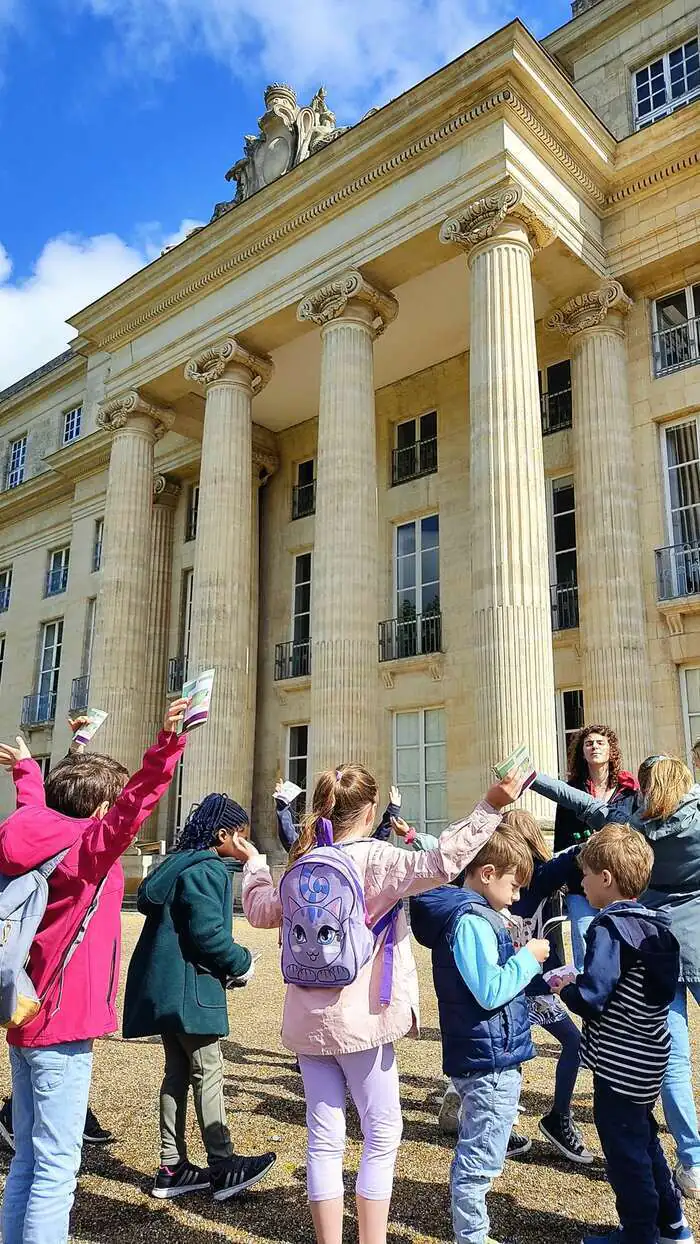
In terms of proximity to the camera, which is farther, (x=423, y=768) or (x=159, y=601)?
(x=159, y=601)

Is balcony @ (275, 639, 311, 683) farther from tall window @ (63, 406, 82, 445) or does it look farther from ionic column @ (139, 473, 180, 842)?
tall window @ (63, 406, 82, 445)

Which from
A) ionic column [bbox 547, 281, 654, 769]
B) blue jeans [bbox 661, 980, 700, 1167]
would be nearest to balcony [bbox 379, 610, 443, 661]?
ionic column [bbox 547, 281, 654, 769]

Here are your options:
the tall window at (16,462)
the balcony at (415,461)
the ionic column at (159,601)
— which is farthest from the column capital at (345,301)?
the tall window at (16,462)

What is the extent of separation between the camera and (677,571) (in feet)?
47.7

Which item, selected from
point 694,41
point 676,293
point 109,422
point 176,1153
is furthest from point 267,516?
point 176,1153

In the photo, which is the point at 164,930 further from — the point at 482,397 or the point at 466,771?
the point at 466,771

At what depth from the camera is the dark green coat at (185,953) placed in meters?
3.88

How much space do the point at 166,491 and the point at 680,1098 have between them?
853 inches

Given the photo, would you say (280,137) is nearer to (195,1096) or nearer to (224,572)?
(224,572)

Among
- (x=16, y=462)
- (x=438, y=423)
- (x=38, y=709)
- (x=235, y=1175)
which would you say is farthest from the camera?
(x=16, y=462)

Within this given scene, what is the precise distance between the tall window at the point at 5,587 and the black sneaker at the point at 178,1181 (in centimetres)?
2824

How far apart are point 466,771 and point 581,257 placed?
9181mm

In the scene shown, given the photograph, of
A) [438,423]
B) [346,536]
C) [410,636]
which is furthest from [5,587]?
[346,536]

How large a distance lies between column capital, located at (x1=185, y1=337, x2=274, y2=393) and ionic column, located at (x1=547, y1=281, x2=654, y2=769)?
5.95m
